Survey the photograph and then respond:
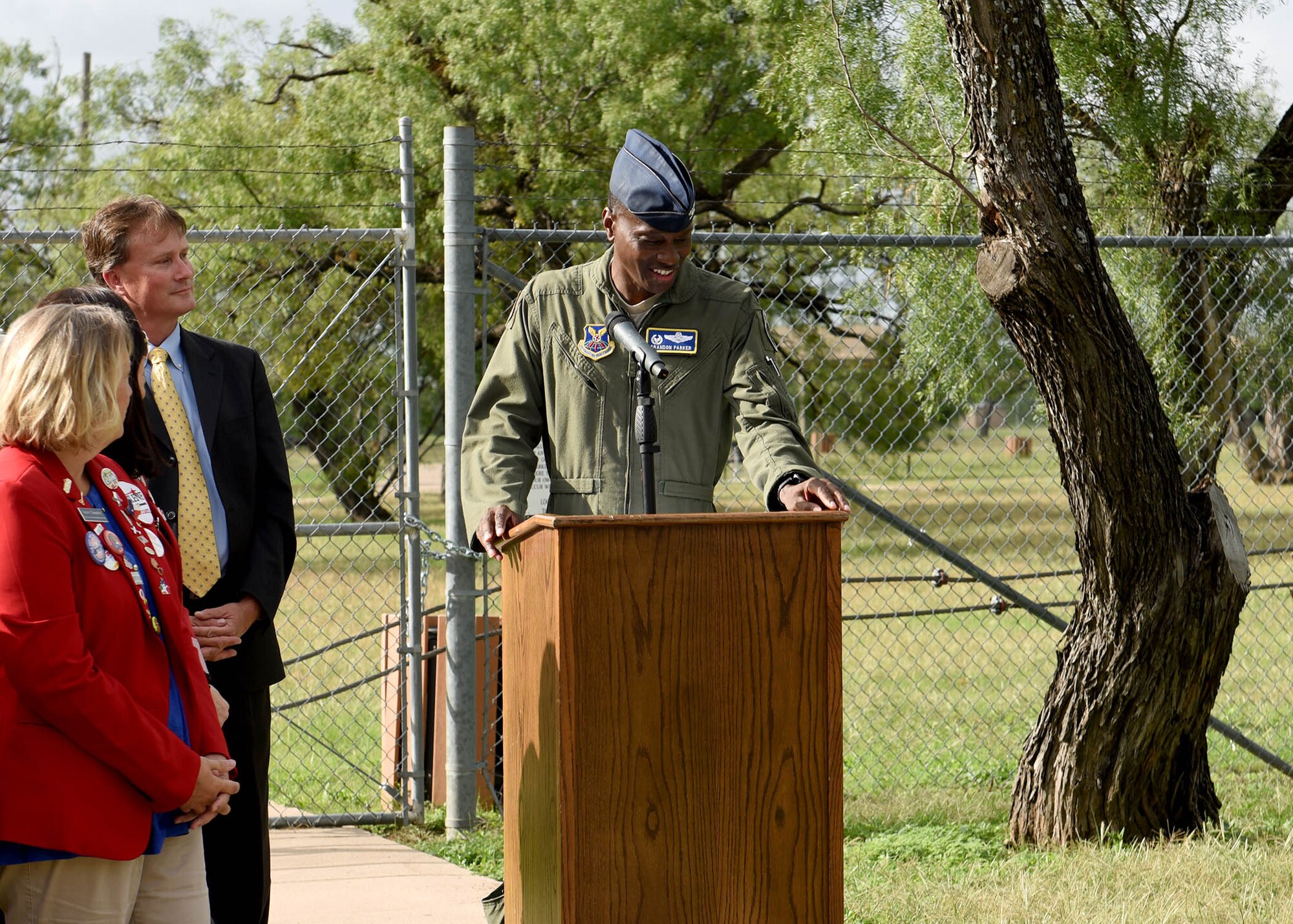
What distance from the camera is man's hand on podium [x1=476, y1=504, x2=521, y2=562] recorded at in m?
2.98

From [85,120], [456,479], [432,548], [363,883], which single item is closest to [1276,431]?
[456,479]

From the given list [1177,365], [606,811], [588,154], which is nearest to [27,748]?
[606,811]

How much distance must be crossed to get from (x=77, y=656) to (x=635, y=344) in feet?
3.95

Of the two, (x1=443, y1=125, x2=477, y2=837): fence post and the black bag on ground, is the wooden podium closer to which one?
the black bag on ground

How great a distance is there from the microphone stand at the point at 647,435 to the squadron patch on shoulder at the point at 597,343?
46 cm

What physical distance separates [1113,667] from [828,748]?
2.62 metres

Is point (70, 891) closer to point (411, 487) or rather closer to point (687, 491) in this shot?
point (687, 491)

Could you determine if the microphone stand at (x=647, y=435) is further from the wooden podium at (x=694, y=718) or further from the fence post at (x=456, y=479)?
the fence post at (x=456, y=479)

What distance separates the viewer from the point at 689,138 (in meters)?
17.9

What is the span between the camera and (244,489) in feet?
11.3

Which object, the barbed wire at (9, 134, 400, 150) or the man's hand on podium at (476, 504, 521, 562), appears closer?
the man's hand on podium at (476, 504, 521, 562)

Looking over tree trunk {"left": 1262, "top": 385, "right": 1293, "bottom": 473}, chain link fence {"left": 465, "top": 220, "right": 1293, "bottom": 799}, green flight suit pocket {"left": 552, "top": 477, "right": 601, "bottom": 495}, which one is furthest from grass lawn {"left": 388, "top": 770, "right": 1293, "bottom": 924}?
tree trunk {"left": 1262, "top": 385, "right": 1293, "bottom": 473}

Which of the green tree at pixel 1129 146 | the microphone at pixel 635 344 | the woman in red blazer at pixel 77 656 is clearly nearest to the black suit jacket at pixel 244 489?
the woman in red blazer at pixel 77 656

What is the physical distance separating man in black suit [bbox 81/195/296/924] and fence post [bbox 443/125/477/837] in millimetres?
1568
